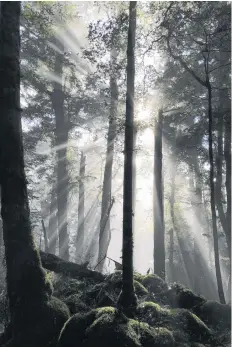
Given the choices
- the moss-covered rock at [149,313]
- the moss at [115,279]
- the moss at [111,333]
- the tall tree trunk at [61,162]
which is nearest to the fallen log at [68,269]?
the moss at [115,279]

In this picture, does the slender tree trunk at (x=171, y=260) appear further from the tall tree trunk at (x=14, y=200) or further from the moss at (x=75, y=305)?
the tall tree trunk at (x=14, y=200)

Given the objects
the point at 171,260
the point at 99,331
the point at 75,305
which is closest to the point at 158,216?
the point at 75,305

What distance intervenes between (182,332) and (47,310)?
2.74 meters

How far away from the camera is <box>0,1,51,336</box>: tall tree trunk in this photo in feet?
22.5

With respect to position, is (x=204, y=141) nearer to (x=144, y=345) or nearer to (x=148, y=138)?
(x=148, y=138)

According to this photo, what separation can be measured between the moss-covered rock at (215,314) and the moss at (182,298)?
25 cm

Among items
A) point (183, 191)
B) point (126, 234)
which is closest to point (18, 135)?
point (126, 234)

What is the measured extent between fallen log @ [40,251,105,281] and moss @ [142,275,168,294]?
1269 millimetres

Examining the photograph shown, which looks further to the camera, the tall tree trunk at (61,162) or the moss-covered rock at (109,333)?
the tall tree trunk at (61,162)

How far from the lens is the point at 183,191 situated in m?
34.8

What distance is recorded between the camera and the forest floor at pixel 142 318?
605cm

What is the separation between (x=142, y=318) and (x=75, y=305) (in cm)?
161

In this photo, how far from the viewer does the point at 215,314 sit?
806cm

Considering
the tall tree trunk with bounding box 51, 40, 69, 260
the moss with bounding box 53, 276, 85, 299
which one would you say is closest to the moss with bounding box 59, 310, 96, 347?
the moss with bounding box 53, 276, 85, 299
